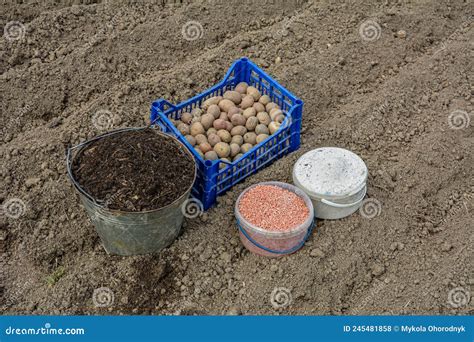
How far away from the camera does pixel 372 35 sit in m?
5.37

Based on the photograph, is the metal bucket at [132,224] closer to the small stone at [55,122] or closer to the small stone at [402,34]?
the small stone at [55,122]

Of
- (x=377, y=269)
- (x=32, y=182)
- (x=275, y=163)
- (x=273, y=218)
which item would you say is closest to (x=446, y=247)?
(x=377, y=269)

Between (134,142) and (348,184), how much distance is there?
1.37 meters

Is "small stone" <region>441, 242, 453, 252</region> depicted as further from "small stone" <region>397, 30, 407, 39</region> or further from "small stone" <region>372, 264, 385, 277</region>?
"small stone" <region>397, 30, 407, 39</region>

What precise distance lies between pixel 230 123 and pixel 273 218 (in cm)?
86

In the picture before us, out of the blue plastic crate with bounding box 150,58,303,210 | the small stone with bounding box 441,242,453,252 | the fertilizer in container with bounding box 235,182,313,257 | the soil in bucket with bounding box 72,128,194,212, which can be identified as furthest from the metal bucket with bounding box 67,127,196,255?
the small stone with bounding box 441,242,453,252

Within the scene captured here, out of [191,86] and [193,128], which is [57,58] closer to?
[191,86]

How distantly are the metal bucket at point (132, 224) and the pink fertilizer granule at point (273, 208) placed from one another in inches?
17.5

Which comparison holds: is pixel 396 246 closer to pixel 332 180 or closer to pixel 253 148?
pixel 332 180

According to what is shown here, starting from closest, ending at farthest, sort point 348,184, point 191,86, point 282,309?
point 282,309 < point 348,184 < point 191,86

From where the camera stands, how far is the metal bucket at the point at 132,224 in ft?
11.2

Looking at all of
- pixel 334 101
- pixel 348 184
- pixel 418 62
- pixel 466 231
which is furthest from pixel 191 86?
pixel 466 231

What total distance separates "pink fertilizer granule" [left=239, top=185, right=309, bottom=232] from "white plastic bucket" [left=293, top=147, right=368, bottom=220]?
12 cm

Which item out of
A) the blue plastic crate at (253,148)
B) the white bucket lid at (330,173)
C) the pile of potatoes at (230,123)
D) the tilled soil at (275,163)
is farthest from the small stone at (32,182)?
the white bucket lid at (330,173)
